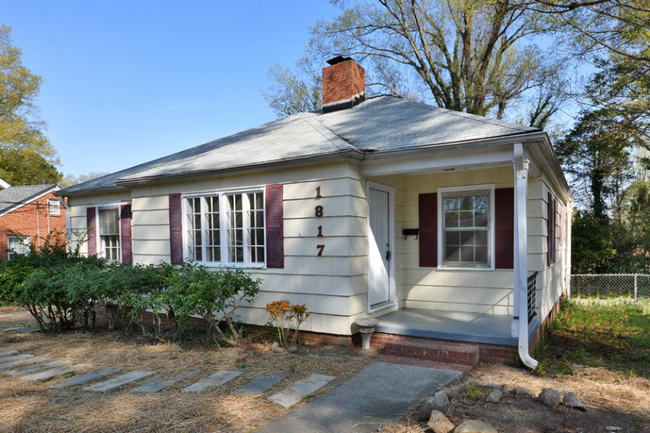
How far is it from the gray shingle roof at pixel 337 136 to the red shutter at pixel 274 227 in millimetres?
501

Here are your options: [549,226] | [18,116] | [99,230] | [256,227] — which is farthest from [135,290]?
[18,116]

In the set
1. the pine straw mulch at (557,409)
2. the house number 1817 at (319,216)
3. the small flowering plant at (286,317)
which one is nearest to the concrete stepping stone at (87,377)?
the small flowering plant at (286,317)

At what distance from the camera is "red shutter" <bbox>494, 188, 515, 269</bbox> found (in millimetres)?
6117

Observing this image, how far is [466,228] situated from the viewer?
647 cm

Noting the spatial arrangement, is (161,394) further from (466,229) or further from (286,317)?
(466,229)

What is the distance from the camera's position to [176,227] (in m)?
7.14

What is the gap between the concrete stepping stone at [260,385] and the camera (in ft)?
13.0

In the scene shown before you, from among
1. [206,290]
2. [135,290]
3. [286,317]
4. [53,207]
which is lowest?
[286,317]

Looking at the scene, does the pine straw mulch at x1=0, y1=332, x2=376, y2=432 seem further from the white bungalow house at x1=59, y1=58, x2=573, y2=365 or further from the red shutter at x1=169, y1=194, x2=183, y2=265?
the red shutter at x1=169, y1=194, x2=183, y2=265

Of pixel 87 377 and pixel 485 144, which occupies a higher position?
pixel 485 144

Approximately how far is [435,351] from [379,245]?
1.96 m

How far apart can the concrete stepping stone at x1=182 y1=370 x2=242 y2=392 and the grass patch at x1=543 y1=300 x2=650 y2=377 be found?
3622mm

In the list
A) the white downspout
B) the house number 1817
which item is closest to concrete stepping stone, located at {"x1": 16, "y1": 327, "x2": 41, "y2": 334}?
the house number 1817

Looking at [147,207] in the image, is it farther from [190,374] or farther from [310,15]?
[310,15]
